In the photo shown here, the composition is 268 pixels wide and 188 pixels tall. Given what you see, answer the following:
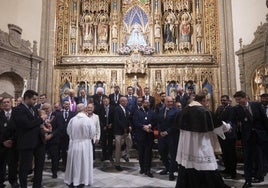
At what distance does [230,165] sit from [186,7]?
9.36m

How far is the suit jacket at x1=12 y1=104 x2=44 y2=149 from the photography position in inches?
158

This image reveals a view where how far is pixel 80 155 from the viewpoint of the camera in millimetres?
4602

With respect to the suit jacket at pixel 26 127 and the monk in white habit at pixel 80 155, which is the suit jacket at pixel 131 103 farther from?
the suit jacket at pixel 26 127

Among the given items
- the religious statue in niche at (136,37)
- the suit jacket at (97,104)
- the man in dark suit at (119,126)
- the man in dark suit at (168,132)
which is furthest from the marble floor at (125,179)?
the religious statue in niche at (136,37)

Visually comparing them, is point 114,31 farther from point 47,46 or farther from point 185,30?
point 185,30

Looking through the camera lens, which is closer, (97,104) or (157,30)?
(97,104)

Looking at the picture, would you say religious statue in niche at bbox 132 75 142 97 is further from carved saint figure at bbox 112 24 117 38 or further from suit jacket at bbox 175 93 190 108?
suit jacket at bbox 175 93 190 108

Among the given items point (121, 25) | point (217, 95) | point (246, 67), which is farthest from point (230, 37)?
point (121, 25)

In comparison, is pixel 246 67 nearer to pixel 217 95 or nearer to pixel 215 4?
pixel 217 95

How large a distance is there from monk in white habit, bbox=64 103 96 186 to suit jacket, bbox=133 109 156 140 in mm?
1531

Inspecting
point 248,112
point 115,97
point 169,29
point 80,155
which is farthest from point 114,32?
point 248,112

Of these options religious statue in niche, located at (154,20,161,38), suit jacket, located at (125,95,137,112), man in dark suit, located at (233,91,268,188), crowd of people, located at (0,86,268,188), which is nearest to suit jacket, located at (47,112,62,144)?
crowd of people, located at (0,86,268,188)

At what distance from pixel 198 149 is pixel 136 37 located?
9.69 meters

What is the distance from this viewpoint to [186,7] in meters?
12.6
